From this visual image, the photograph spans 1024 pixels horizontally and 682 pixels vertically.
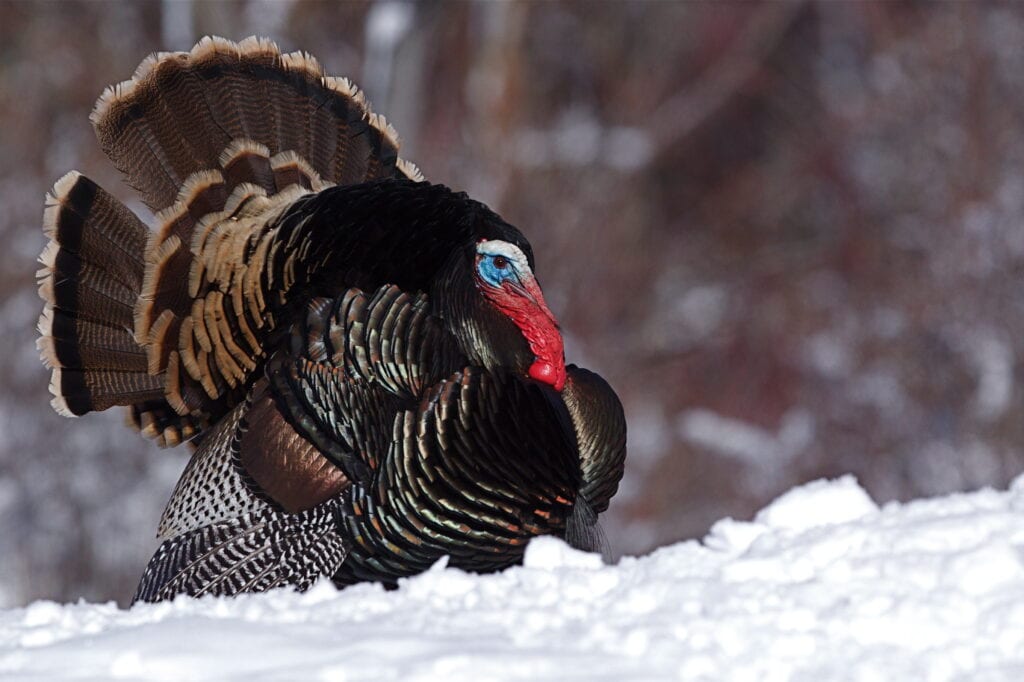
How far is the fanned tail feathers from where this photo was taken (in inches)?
162

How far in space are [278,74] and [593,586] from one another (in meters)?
2.27

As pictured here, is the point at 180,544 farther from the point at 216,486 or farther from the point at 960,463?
the point at 960,463

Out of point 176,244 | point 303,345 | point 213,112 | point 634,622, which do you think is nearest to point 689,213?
point 213,112

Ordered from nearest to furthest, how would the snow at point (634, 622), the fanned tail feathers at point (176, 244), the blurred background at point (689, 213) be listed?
the snow at point (634, 622)
the fanned tail feathers at point (176, 244)
the blurred background at point (689, 213)

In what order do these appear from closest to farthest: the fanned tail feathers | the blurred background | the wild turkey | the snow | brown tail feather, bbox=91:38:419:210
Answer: the snow → the wild turkey → the fanned tail feathers → brown tail feather, bbox=91:38:419:210 → the blurred background

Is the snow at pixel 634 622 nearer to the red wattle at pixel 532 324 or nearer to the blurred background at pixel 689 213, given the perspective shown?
the red wattle at pixel 532 324

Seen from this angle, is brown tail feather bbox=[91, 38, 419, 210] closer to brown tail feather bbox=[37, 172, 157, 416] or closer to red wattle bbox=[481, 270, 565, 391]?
brown tail feather bbox=[37, 172, 157, 416]

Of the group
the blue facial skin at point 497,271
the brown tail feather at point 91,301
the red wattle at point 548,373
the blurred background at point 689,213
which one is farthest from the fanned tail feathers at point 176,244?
the blurred background at point 689,213

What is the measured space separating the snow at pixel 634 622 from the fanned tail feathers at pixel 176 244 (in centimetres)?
131

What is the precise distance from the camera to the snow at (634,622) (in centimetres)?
228

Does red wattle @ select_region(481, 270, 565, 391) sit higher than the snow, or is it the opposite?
red wattle @ select_region(481, 270, 565, 391)

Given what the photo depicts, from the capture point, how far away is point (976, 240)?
1105 cm

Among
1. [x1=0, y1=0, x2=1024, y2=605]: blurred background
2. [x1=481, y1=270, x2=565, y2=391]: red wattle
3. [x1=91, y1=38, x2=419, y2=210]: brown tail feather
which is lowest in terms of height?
[x1=481, y1=270, x2=565, y2=391]: red wattle

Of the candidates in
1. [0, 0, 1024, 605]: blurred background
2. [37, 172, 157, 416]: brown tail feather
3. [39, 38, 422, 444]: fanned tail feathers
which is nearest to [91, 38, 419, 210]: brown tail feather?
[39, 38, 422, 444]: fanned tail feathers
